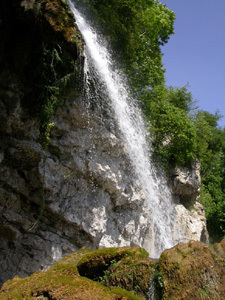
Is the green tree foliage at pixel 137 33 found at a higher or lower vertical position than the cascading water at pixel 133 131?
higher

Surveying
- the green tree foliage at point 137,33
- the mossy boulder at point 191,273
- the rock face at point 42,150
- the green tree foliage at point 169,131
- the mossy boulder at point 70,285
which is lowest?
the mossy boulder at point 70,285

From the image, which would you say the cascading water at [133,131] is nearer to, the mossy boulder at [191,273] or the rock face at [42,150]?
the rock face at [42,150]

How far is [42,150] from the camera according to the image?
854cm

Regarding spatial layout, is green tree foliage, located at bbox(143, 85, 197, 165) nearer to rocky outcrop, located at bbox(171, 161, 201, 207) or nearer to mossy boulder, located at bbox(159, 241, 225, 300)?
rocky outcrop, located at bbox(171, 161, 201, 207)

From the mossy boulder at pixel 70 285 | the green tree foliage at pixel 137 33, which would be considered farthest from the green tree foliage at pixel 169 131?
the mossy boulder at pixel 70 285

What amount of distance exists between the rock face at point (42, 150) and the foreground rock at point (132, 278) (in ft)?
10.9

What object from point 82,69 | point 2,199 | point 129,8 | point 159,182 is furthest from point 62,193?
point 129,8

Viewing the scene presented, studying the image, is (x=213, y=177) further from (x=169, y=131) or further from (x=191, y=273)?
(x=191, y=273)

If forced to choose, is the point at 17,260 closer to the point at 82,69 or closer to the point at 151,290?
the point at 151,290

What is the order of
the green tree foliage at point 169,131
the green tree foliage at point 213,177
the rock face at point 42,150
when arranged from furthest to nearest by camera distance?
1. the green tree foliage at point 213,177
2. the green tree foliage at point 169,131
3. the rock face at point 42,150

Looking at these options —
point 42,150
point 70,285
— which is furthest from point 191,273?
point 42,150

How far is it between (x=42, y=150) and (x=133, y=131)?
490 cm

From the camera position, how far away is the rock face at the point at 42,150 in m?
7.90

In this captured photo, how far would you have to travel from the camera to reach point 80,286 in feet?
13.0
